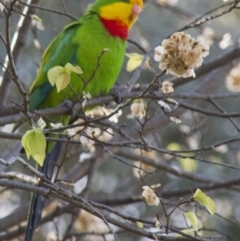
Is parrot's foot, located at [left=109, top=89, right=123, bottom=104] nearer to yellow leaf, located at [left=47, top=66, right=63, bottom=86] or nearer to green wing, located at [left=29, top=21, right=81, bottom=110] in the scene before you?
green wing, located at [left=29, top=21, right=81, bottom=110]

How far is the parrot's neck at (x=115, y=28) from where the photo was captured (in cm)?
347

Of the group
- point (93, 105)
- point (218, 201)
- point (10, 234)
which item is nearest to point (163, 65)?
point (93, 105)

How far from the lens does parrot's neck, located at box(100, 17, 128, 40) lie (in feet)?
11.4

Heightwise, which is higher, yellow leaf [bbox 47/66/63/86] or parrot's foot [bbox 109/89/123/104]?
parrot's foot [bbox 109/89/123/104]

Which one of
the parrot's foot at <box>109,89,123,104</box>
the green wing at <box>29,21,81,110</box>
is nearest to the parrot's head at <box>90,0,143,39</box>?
the green wing at <box>29,21,81,110</box>

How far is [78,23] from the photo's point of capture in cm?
348

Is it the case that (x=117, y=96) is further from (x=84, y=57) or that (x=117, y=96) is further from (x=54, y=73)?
(x=54, y=73)

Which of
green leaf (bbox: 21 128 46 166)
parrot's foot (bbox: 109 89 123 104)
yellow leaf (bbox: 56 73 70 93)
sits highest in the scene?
parrot's foot (bbox: 109 89 123 104)

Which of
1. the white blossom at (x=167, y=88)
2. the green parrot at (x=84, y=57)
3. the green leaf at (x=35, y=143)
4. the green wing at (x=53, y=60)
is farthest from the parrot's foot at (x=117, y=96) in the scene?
the green leaf at (x=35, y=143)

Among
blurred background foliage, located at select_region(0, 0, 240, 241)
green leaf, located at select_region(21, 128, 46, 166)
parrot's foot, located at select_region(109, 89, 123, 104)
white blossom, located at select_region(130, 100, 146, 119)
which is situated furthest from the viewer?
blurred background foliage, located at select_region(0, 0, 240, 241)

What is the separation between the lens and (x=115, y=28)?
3.49 meters

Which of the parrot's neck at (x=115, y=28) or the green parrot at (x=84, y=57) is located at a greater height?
the parrot's neck at (x=115, y=28)

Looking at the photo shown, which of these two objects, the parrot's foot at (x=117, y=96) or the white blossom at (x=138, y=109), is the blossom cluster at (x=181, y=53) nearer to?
the white blossom at (x=138, y=109)

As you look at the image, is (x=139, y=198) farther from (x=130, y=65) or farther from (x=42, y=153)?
(x=42, y=153)
